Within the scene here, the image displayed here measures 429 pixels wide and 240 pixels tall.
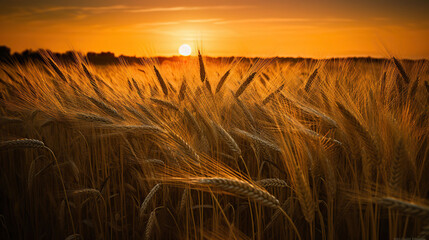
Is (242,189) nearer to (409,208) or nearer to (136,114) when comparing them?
(409,208)

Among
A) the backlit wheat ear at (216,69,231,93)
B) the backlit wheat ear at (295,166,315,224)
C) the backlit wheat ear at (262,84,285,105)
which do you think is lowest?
the backlit wheat ear at (295,166,315,224)

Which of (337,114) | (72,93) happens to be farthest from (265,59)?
(72,93)

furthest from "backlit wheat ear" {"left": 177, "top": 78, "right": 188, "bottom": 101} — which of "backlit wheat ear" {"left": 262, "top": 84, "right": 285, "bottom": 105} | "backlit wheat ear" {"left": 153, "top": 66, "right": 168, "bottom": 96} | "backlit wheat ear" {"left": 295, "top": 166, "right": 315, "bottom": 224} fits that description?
"backlit wheat ear" {"left": 295, "top": 166, "right": 315, "bottom": 224}

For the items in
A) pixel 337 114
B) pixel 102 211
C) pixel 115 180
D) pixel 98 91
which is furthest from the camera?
pixel 98 91

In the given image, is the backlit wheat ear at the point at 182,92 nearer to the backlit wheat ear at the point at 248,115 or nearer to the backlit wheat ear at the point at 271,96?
the backlit wheat ear at the point at 248,115

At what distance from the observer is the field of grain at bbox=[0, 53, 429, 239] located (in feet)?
4.36

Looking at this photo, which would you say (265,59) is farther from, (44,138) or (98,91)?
(44,138)

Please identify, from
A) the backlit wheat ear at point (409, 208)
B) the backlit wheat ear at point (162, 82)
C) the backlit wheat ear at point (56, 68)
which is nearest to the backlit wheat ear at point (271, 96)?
the backlit wheat ear at point (162, 82)


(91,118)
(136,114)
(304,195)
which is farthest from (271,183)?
(91,118)

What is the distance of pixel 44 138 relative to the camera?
2779 mm

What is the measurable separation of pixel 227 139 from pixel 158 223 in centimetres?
73

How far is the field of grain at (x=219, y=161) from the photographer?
1.33 meters

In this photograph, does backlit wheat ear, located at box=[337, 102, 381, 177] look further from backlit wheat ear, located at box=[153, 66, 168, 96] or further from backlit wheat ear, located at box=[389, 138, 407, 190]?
backlit wheat ear, located at box=[153, 66, 168, 96]

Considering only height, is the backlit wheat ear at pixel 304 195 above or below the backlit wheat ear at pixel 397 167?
below
